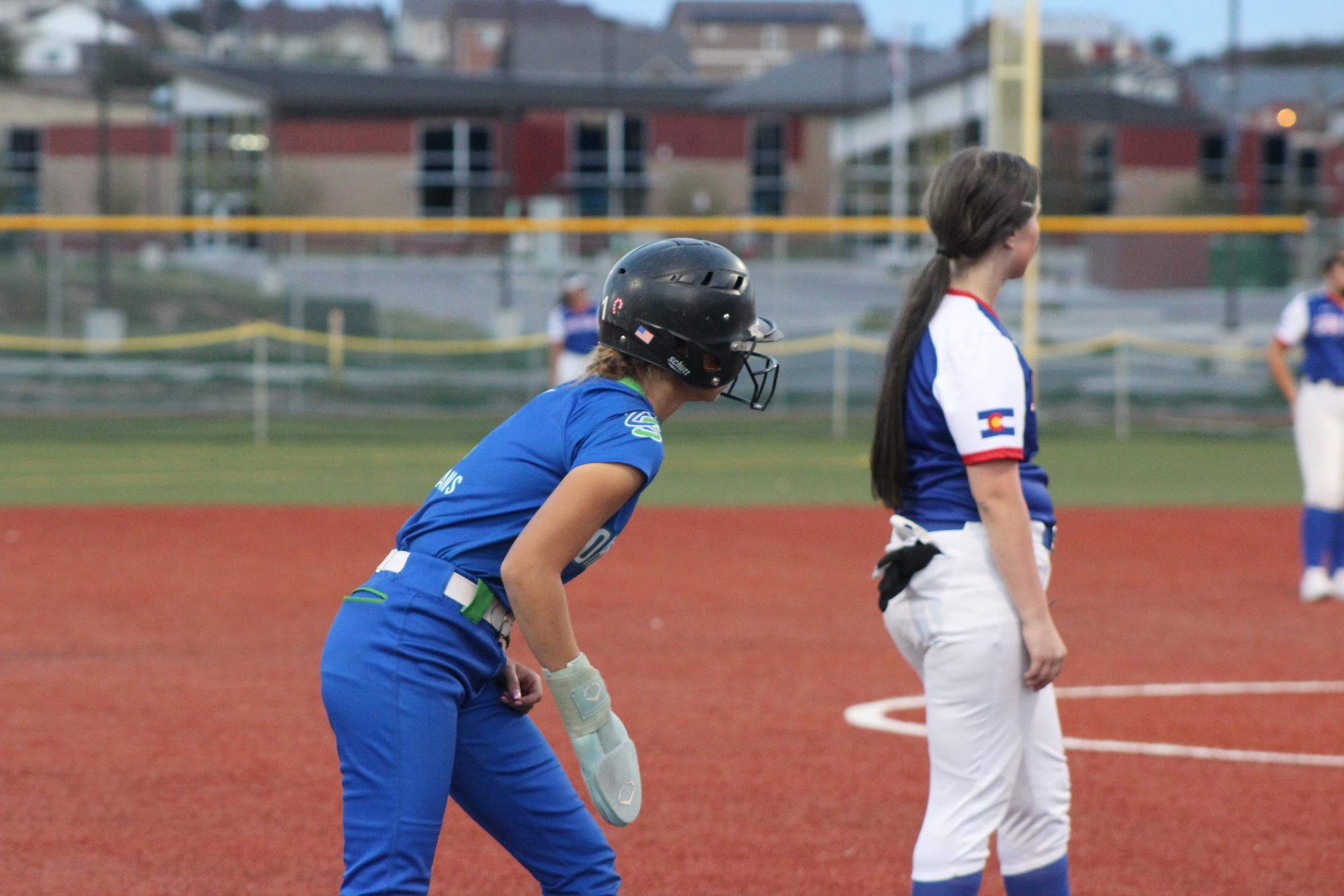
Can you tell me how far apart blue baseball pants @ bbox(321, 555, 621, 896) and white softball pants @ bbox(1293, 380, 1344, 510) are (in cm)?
751

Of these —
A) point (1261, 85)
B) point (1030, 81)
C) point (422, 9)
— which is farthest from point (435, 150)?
point (422, 9)

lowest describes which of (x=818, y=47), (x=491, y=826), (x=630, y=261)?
(x=491, y=826)


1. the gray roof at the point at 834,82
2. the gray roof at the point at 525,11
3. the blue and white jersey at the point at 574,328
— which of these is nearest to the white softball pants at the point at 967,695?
the blue and white jersey at the point at 574,328

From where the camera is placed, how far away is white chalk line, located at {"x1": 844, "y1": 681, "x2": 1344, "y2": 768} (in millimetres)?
6402

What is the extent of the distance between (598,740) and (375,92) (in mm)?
50421

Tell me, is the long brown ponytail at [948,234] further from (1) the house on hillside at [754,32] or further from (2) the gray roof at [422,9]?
(2) the gray roof at [422,9]

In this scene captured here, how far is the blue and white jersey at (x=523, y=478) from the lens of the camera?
312 centimetres

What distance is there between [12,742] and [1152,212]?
5125 centimetres

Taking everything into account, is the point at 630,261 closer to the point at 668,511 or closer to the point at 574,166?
the point at 668,511

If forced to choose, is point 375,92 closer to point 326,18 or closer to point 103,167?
point 103,167

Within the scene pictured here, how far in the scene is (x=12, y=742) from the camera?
658cm

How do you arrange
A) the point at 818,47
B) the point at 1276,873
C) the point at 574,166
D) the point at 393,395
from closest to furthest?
the point at 1276,873, the point at 393,395, the point at 574,166, the point at 818,47

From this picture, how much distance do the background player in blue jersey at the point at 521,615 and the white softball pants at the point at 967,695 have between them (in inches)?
27.9

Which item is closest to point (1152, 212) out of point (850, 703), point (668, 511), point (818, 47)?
point (668, 511)
